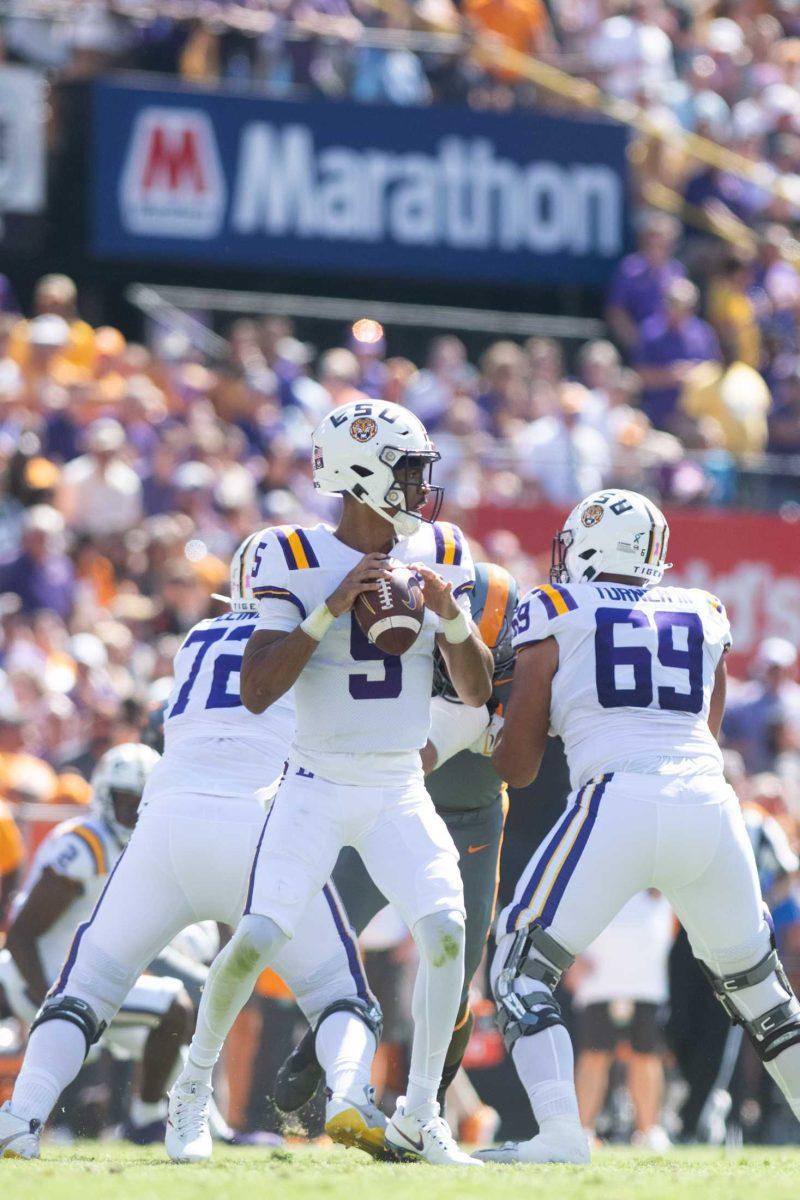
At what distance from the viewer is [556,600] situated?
20.2 ft

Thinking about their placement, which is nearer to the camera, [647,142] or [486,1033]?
[486,1033]

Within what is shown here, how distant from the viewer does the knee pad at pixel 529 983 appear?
587 centimetres

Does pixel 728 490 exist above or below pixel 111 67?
below

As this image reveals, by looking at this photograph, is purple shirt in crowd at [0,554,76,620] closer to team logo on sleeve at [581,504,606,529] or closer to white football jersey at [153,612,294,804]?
white football jersey at [153,612,294,804]

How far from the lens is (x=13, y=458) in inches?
460

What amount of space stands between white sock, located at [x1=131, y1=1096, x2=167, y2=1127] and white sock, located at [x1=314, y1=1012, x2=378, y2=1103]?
6.32ft

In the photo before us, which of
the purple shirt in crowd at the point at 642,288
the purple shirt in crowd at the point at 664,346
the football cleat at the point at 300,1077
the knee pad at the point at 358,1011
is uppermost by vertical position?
the purple shirt in crowd at the point at 642,288

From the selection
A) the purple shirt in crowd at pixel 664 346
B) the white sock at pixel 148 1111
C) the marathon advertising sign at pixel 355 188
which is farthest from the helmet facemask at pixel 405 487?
the purple shirt in crowd at pixel 664 346

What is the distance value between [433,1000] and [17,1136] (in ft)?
3.81

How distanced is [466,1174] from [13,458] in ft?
23.1

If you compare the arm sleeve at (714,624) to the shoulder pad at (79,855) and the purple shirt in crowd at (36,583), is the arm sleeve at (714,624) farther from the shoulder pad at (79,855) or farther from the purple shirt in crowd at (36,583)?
the purple shirt in crowd at (36,583)

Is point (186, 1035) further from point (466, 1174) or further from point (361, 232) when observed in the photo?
point (361, 232)

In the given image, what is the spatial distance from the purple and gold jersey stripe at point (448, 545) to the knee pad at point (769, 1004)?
1353 mm

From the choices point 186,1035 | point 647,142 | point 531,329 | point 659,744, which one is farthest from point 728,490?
point 659,744
